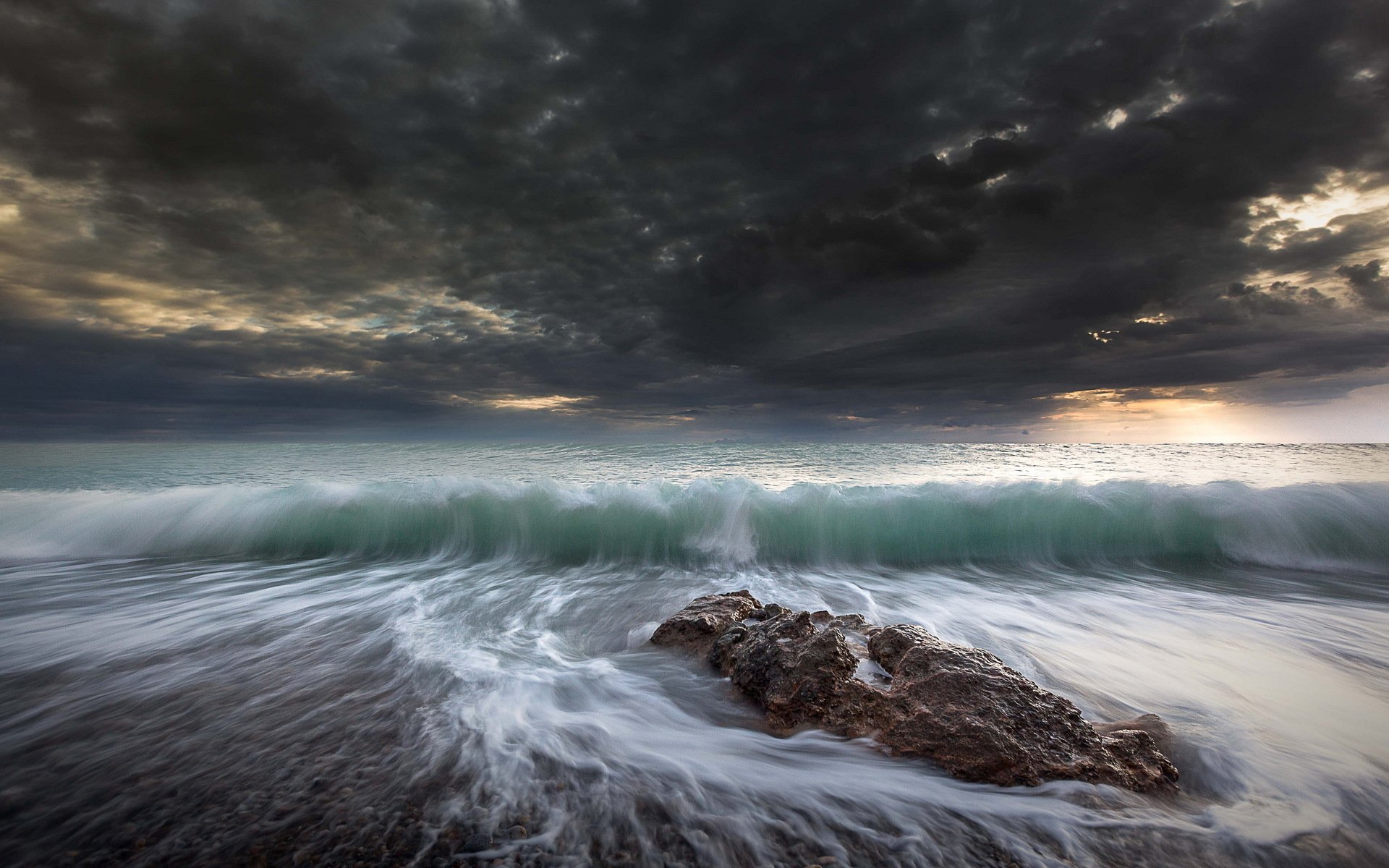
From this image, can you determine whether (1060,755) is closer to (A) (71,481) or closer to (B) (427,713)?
(B) (427,713)

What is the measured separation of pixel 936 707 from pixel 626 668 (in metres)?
2.51

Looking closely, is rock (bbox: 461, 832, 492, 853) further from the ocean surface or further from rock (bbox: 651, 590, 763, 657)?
rock (bbox: 651, 590, 763, 657)

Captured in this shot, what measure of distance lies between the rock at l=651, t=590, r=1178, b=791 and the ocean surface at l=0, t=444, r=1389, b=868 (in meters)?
0.13

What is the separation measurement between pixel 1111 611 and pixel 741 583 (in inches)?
182

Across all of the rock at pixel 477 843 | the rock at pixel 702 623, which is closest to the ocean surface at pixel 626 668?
the rock at pixel 477 843

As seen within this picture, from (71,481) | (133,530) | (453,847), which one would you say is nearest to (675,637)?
(453,847)

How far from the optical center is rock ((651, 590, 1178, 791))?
8.81ft

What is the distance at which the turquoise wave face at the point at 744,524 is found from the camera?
9.05m

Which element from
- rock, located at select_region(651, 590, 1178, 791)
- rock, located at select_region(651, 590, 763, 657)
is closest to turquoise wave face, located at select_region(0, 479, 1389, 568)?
rock, located at select_region(651, 590, 763, 657)

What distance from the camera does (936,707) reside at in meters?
3.05

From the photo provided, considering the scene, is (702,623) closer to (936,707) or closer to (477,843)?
(936,707)

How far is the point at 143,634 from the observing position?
509 cm

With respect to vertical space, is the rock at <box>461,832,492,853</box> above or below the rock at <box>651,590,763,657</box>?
below

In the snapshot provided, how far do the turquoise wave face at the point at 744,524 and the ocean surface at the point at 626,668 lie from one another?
63 millimetres
